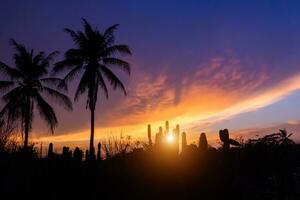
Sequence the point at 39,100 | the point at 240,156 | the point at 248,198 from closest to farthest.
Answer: the point at 248,198 → the point at 240,156 → the point at 39,100

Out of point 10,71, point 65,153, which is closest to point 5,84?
point 10,71

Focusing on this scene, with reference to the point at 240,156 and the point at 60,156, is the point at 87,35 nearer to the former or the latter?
the point at 240,156

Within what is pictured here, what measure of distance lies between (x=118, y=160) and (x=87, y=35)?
27.6 metres

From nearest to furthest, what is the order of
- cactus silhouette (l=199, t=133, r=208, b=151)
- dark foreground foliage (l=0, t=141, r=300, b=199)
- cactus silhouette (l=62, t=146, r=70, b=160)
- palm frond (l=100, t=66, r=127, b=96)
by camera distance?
1. dark foreground foliage (l=0, t=141, r=300, b=199)
2. cactus silhouette (l=199, t=133, r=208, b=151)
3. cactus silhouette (l=62, t=146, r=70, b=160)
4. palm frond (l=100, t=66, r=127, b=96)

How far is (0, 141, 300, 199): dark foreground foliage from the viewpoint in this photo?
9.76 meters

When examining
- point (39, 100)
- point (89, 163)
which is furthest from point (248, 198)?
point (39, 100)

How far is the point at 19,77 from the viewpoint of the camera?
4084 centimetres

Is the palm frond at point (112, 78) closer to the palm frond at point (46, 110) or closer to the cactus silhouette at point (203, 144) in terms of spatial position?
the palm frond at point (46, 110)

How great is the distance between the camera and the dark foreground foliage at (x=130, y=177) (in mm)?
9758

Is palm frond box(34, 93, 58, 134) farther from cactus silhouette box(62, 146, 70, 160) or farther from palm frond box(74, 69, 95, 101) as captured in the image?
cactus silhouette box(62, 146, 70, 160)

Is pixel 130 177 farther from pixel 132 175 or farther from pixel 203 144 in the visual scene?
pixel 203 144

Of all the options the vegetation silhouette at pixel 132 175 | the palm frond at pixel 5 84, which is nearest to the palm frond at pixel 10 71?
the palm frond at pixel 5 84

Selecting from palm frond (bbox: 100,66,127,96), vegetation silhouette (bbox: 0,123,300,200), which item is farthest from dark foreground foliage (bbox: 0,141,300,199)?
palm frond (bbox: 100,66,127,96)

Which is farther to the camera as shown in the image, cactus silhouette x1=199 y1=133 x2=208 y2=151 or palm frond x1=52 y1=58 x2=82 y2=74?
palm frond x1=52 y1=58 x2=82 y2=74
